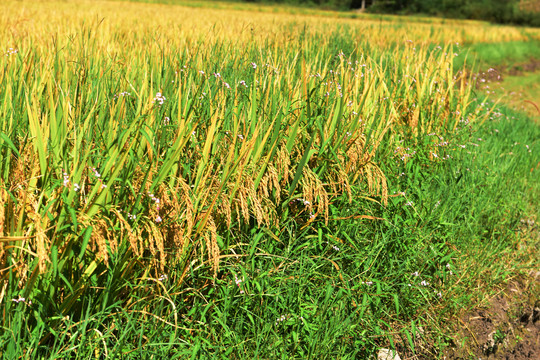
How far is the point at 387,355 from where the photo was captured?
2064 mm

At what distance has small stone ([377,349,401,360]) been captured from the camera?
206 centimetres

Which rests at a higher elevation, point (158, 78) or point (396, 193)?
point (158, 78)

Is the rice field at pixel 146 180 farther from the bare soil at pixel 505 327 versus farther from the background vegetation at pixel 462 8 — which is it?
the background vegetation at pixel 462 8

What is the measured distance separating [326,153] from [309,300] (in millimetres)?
848

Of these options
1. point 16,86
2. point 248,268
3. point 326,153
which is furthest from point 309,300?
point 16,86

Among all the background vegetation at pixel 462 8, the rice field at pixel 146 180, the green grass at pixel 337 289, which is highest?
the background vegetation at pixel 462 8

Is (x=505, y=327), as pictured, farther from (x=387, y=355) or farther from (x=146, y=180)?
(x=146, y=180)

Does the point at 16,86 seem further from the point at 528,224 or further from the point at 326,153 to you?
the point at 528,224

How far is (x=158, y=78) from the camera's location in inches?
99.3

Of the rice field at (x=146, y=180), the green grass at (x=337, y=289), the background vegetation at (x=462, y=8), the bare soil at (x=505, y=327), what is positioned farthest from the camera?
the background vegetation at (x=462, y=8)

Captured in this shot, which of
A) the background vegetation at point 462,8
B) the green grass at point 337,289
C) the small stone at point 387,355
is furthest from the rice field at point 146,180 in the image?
the background vegetation at point 462,8

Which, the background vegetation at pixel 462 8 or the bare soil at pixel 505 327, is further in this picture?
the background vegetation at pixel 462 8

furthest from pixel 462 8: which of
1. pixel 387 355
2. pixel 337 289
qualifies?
pixel 387 355

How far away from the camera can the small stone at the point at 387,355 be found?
206 cm
